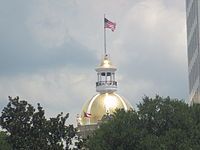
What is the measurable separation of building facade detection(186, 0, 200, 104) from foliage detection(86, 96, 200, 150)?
1723cm

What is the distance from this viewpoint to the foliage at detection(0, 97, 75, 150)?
281 ft

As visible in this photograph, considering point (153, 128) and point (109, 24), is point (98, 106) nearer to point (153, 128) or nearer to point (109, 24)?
point (109, 24)

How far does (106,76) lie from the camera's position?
593 ft

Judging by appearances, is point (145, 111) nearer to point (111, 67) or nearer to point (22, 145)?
point (22, 145)

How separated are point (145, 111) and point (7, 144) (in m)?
13.2

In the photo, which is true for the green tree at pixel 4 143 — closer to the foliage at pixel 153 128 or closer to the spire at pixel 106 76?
the foliage at pixel 153 128

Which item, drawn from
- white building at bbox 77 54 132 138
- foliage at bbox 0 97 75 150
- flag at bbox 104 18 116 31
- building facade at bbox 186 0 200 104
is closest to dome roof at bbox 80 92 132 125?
white building at bbox 77 54 132 138

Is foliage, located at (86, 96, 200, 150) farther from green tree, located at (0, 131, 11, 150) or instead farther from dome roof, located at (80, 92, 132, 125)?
dome roof, located at (80, 92, 132, 125)

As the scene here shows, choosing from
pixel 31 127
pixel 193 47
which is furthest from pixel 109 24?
pixel 31 127

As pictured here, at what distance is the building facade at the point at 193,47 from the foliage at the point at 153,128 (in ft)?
56.5

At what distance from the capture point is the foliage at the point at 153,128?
79.4 m

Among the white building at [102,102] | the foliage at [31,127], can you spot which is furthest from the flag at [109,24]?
the foliage at [31,127]

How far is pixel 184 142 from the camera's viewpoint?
79.2 m

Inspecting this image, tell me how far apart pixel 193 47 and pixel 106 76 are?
75.8 metres
